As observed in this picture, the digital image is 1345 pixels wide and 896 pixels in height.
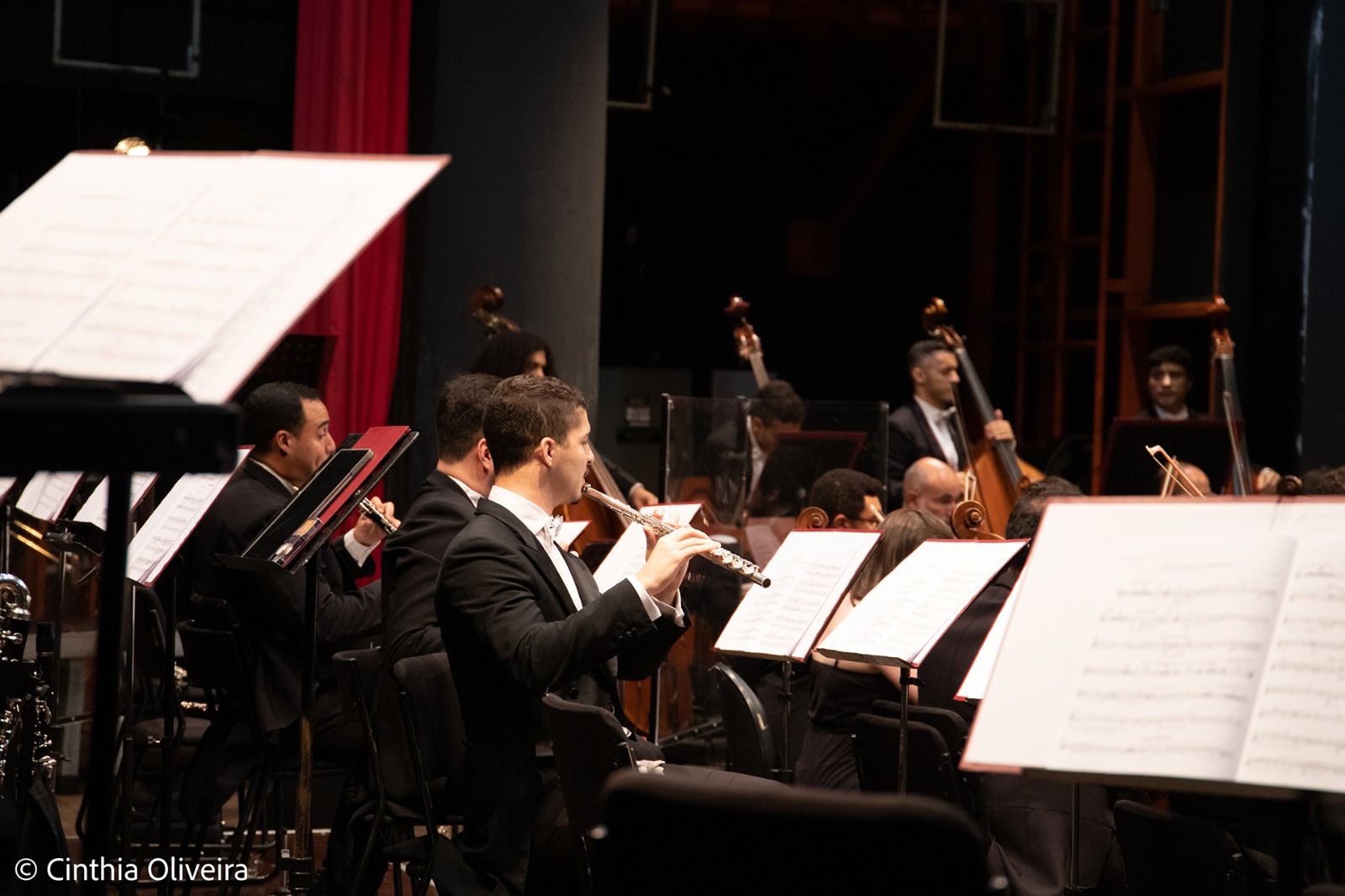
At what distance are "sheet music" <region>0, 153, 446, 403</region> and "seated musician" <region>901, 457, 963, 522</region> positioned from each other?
11.8 ft

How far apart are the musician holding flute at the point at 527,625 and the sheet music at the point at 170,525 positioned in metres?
0.64

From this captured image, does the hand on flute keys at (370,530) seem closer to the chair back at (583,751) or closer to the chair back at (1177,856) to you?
the chair back at (583,751)

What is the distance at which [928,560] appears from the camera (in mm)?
2939

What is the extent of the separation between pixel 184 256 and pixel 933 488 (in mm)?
3730

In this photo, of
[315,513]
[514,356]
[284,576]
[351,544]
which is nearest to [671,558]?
[315,513]

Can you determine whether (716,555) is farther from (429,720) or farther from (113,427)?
(113,427)

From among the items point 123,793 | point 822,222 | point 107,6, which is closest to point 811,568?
point 123,793

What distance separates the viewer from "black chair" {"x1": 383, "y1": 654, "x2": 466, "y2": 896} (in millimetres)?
2928

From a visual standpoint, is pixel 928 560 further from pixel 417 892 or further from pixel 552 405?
pixel 417 892

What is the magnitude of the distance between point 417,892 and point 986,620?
4.34ft

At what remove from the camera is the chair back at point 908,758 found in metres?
2.91

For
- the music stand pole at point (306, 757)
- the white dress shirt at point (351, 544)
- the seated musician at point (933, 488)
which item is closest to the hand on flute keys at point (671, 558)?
the music stand pole at point (306, 757)

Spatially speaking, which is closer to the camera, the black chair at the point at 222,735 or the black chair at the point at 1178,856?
the black chair at the point at 1178,856

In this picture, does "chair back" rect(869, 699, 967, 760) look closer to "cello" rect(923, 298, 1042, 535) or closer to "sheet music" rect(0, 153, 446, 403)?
"sheet music" rect(0, 153, 446, 403)
